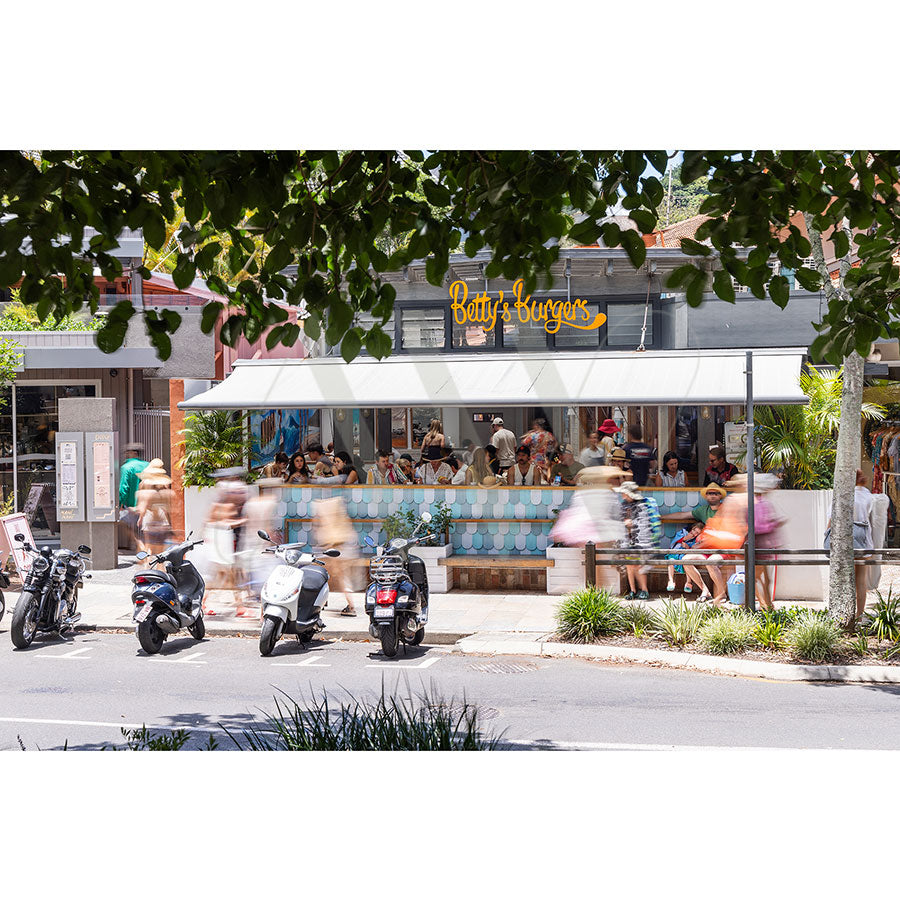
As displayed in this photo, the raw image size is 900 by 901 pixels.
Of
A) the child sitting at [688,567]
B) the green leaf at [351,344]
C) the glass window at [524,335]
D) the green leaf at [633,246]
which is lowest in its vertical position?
the child sitting at [688,567]

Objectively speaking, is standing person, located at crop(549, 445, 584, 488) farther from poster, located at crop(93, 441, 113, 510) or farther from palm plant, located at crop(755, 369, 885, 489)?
poster, located at crop(93, 441, 113, 510)

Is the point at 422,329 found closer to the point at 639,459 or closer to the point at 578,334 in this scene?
the point at 578,334

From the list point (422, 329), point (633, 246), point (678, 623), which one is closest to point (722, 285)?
point (633, 246)

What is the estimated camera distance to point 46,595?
975 centimetres

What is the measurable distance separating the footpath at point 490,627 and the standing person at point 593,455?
1882mm

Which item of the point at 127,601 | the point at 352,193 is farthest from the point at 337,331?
the point at 127,601

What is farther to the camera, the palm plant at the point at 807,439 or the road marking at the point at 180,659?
the palm plant at the point at 807,439

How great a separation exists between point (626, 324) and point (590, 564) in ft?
18.9

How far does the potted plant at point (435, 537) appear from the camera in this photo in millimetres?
12320

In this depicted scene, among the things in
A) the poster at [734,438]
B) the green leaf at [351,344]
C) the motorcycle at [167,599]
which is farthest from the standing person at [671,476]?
the green leaf at [351,344]

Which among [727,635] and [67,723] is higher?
[727,635]

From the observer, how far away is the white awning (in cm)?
1279

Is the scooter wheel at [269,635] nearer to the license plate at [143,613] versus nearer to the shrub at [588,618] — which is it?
the license plate at [143,613]

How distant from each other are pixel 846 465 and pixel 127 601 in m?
8.13
